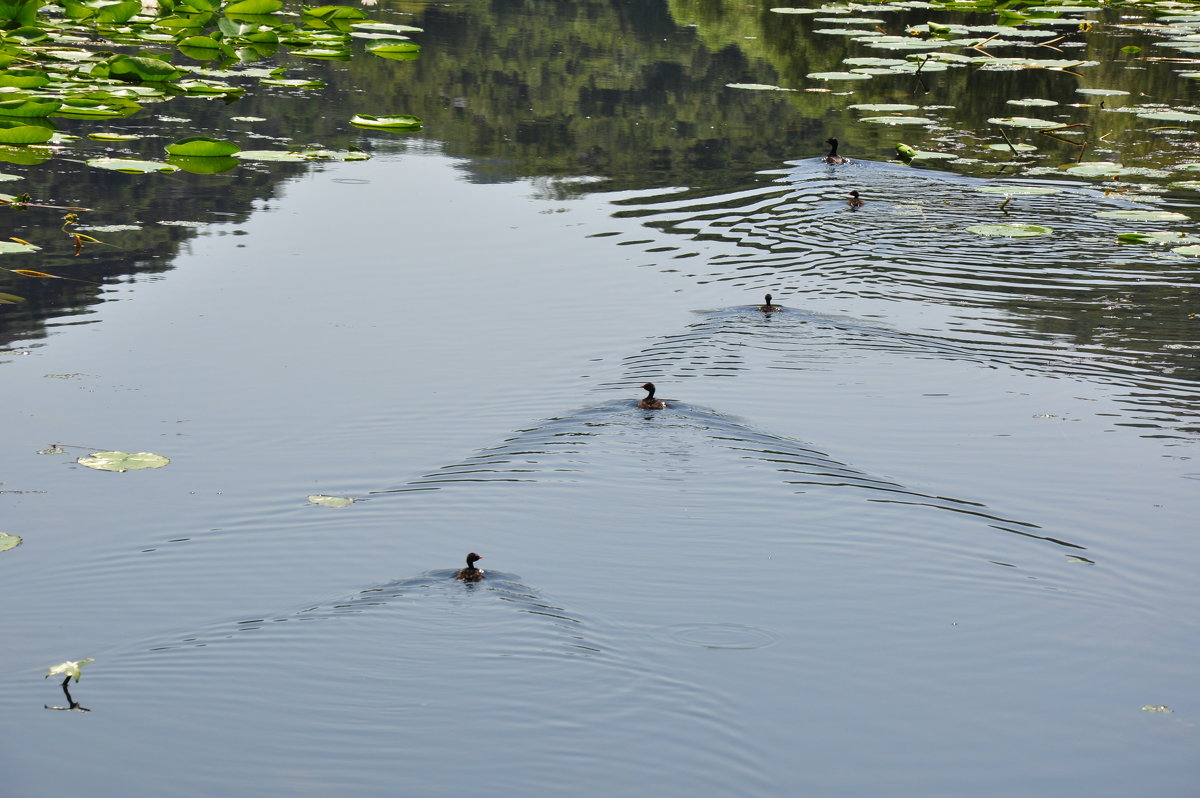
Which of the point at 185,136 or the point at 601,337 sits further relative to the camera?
the point at 185,136

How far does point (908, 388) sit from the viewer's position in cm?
919

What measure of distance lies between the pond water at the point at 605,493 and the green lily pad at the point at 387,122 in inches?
112

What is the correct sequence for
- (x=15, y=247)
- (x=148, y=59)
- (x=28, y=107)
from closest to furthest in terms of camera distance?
(x=15, y=247) → (x=28, y=107) → (x=148, y=59)

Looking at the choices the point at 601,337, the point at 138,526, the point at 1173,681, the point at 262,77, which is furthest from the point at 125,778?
the point at 262,77

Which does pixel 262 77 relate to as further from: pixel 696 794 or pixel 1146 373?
pixel 696 794

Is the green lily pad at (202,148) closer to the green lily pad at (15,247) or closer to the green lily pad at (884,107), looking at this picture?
the green lily pad at (15,247)

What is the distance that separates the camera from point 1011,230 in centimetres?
1298

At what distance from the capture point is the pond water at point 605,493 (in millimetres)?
5254

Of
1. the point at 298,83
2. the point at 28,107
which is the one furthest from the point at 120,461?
the point at 298,83

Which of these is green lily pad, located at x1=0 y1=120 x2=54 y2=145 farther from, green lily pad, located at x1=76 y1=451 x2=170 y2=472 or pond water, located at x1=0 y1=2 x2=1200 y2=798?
green lily pad, located at x1=76 y1=451 x2=170 y2=472

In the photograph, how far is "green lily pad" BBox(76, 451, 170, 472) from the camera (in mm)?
7387

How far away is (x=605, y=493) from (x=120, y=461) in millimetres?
2952

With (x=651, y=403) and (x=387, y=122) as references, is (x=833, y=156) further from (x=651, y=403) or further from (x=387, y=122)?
(x=651, y=403)

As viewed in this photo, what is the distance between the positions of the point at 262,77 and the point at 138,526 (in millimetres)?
15608
